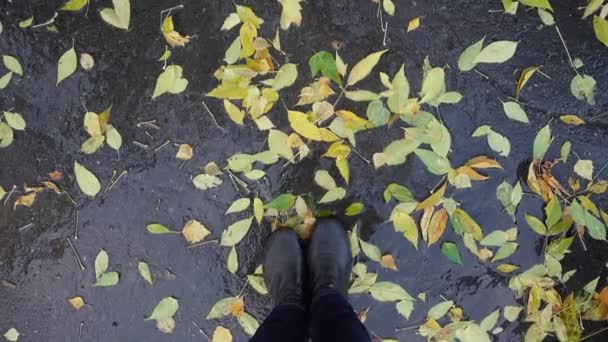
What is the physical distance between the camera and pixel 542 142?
1.94 m

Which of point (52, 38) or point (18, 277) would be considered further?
point (18, 277)

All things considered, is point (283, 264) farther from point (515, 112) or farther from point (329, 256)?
point (515, 112)

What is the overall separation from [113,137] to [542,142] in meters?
1.58

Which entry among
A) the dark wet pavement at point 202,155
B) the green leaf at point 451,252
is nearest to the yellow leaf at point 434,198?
the dark wet pavement at point 202,155

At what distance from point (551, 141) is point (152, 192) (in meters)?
1.49

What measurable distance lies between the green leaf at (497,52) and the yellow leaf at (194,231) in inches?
46.3

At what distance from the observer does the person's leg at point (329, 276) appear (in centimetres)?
161

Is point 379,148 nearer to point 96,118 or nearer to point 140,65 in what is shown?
point 140,65

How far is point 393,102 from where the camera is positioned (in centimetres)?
192

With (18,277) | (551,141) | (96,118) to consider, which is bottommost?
(18,277)

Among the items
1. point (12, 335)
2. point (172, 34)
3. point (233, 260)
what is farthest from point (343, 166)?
Answer: point (12, 335)

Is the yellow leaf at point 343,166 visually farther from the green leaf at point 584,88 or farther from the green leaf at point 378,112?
the green leaf at point 584,88

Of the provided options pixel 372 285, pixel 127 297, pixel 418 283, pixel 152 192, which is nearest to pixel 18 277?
pixel 127 297

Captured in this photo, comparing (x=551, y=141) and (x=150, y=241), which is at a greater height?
(x=551, y=141)
